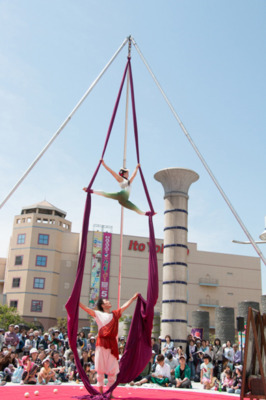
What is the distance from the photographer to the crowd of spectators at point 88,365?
36.8ft

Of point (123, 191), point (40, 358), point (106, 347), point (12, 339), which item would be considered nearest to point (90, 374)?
point (40, 358)

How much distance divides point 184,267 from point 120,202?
34.5 ft

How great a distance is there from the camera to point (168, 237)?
1883cm

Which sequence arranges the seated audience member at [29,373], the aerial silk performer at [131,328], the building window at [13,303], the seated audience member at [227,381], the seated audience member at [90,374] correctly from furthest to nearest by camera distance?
the building window at [13,303] < the seated audience member at [227,381] < the seated audience member at [90,374] < the seated audience member at [29,373] < the aerial silk performer at [131,328]

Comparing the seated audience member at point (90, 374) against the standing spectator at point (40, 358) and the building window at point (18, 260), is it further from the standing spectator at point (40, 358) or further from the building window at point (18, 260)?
the building window at point (18, 260)

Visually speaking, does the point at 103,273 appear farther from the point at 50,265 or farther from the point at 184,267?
the point at 184,267

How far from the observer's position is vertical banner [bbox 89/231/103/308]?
41.4 meters

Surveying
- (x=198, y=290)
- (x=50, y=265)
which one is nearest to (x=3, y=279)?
(x=50, y=265)

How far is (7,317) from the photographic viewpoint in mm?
36375

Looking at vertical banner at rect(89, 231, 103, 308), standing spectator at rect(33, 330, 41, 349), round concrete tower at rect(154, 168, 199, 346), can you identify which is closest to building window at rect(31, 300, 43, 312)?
vertical banner at rect(89, 231, 103, 308)

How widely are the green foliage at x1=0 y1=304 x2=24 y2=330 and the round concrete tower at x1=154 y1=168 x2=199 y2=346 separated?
21.8 metres

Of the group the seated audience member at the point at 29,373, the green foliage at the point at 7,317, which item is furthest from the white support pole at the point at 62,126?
the green foliage at the point at 7,317

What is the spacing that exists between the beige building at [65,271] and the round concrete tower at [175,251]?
78.4 ft

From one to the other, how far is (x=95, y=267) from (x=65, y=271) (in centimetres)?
300
